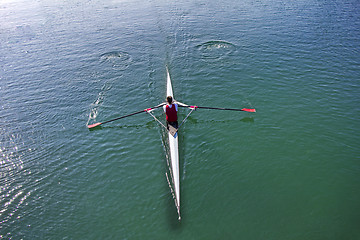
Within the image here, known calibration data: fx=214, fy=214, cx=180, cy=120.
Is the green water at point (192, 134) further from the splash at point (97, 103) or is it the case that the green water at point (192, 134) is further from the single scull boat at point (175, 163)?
the single scull boat at point (175, 163)

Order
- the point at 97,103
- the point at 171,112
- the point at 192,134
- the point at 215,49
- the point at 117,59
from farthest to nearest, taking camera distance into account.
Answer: the point at 215,49 → the point at 117,59 → the point at 97,103 → the point at 192,134 → the point at 171,112

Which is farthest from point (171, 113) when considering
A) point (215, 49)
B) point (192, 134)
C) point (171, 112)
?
point (215, 49)

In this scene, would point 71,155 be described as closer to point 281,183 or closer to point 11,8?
point 281,183

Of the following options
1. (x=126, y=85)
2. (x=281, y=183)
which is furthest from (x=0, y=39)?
(x=281, y=183)

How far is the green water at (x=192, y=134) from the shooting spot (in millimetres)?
9180

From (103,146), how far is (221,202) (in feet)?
24.3

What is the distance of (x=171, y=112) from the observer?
12.5m

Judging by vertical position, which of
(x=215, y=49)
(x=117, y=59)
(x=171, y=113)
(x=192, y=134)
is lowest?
(x=192, y=134)

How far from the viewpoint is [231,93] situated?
15938 millimetres

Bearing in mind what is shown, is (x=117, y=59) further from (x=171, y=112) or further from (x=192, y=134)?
(x=192, y=134)

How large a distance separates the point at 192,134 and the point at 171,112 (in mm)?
1875

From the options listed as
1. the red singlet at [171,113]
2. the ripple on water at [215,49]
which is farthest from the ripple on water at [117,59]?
the red singlet at [171,113]

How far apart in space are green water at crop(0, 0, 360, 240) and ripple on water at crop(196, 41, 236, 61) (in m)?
0.20

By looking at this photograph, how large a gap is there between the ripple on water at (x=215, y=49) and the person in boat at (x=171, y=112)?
958 centimetres
